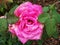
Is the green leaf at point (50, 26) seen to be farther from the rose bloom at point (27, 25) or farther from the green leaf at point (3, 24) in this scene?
the green leaf at point (3, 24)

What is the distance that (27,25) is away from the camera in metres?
0.86

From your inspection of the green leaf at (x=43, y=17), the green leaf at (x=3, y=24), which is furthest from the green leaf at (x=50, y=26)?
the green leaf at (x=3, y=24)

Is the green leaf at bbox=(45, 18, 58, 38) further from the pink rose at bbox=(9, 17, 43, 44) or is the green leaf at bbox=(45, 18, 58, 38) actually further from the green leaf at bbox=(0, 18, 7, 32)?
the green leaf at bbox=(0, 18, 7, 32)

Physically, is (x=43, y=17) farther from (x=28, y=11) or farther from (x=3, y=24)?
(x=3, y=24)

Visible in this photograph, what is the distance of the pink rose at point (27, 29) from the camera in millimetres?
849

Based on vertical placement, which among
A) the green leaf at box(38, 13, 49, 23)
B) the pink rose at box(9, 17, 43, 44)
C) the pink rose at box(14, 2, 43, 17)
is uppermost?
the pink rose at box(14, 2, 43, 17)

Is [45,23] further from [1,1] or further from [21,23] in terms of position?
[1,1]

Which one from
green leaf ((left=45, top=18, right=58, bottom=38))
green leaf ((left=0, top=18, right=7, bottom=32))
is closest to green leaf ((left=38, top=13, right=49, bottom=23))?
green leaf ((left=45, top=18, right=58, bottom=38))

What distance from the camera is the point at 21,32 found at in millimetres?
859

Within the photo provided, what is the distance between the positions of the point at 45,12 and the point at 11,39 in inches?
8.8

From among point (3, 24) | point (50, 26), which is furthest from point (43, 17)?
point (3, 24)

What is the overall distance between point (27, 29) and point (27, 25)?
0.02 meters

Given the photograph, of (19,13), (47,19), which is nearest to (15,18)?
(19,13)

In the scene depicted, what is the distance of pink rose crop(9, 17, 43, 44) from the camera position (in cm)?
85
